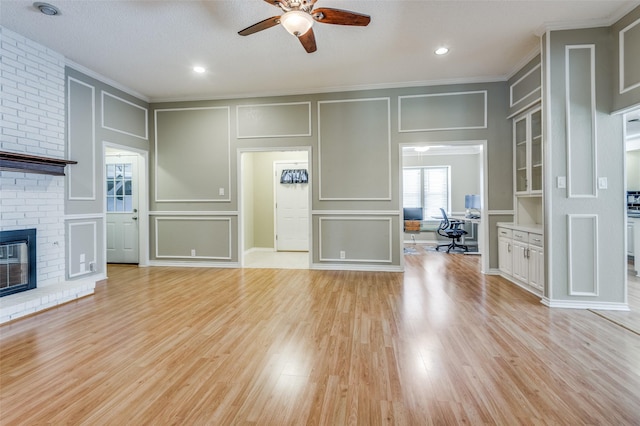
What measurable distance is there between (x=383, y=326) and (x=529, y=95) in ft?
11.7

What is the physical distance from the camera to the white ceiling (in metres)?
2.88

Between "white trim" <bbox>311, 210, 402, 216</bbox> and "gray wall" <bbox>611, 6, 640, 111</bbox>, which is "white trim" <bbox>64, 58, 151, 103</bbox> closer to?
"white trim" <bbox>311, 210, 402, 216</bbox>

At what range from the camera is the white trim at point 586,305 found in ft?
10.00

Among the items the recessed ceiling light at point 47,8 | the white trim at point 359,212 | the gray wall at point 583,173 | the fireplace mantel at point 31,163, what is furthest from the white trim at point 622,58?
the fireplace mantel at point 31,163

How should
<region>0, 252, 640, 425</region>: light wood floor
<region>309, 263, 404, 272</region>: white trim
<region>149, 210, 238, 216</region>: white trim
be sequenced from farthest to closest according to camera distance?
<region>149, 210, 238, 216</region>: white trim
<region>309, 263, 404, 272</region>: white trim
<region>0, 252, 640, 425</region>: light wood floor

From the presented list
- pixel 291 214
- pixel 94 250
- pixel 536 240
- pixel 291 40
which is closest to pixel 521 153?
pixel 536 240

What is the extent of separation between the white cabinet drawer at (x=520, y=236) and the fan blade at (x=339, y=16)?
3.19 metres

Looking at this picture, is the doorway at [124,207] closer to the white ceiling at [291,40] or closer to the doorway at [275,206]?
the white ceiling at [291,40]

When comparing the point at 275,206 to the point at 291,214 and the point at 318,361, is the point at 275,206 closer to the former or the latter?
the point at 291,214

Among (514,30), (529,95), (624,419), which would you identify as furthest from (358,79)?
(624,419)

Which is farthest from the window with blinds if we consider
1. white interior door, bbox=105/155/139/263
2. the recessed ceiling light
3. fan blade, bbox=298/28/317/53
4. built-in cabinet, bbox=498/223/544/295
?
the recessed ceiling light

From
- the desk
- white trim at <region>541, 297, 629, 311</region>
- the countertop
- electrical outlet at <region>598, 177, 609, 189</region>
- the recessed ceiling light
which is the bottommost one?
white trim at <region>541, 297, 629, 311</region>

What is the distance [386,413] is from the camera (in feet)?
5.18

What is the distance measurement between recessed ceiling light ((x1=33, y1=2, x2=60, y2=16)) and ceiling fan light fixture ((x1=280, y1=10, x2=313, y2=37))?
2352mm
